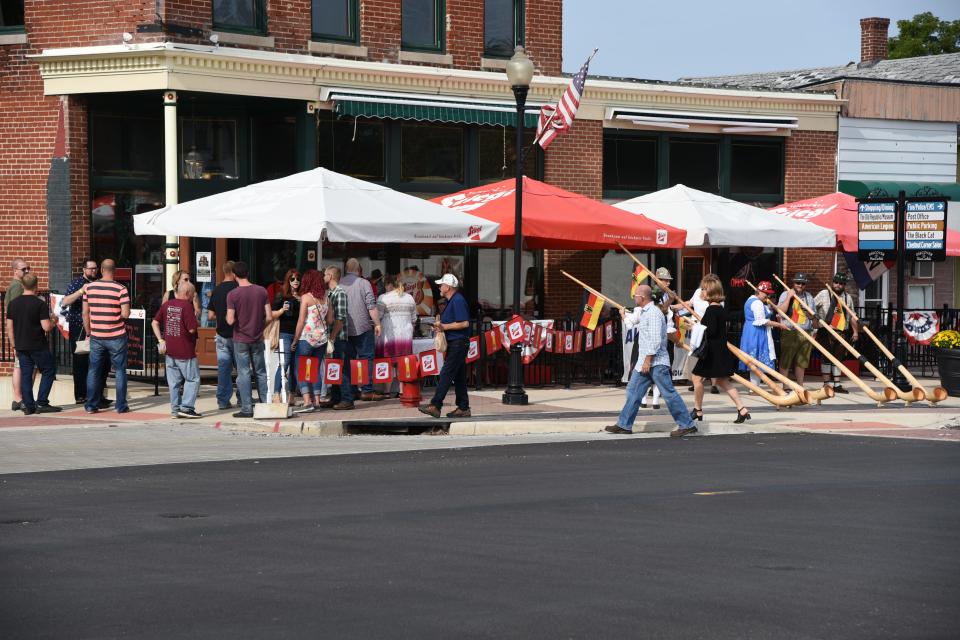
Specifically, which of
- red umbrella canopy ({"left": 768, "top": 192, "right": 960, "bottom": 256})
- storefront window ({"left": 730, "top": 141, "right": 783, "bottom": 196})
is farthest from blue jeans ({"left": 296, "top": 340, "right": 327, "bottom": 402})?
storefront window ({"left": 730, "top": 141, "right": 783, "bottom": 196})

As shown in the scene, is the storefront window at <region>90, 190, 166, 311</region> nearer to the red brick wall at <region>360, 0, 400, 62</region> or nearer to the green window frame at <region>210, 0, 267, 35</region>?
the green window frame at <region>210, 0, 267, 35</region>

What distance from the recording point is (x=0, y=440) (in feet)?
49.1

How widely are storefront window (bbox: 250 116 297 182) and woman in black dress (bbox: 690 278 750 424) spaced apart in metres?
8.38

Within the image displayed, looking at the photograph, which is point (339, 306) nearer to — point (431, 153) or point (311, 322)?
point (311, 322)

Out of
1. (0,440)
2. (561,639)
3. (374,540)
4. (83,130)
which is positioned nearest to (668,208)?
(83,130)

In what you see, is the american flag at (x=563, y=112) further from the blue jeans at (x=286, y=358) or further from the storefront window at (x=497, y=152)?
the blue jeans at (x=286, y=358)

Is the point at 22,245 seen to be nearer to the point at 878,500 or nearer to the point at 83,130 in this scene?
the point at 83,130

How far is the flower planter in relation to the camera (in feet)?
66.4

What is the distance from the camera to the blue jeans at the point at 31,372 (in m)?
17.4

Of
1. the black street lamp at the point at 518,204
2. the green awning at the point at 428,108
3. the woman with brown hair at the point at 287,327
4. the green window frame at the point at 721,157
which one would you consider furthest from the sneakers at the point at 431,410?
the green window frame at the point at 721,157

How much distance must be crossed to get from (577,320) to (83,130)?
798cm

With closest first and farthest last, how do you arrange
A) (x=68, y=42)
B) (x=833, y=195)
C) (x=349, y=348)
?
(x=349, y=348)
(x=68, y=42)
(x=833, y=195)

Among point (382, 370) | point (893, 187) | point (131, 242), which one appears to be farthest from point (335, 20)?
point (893, 187)

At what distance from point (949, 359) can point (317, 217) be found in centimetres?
953
